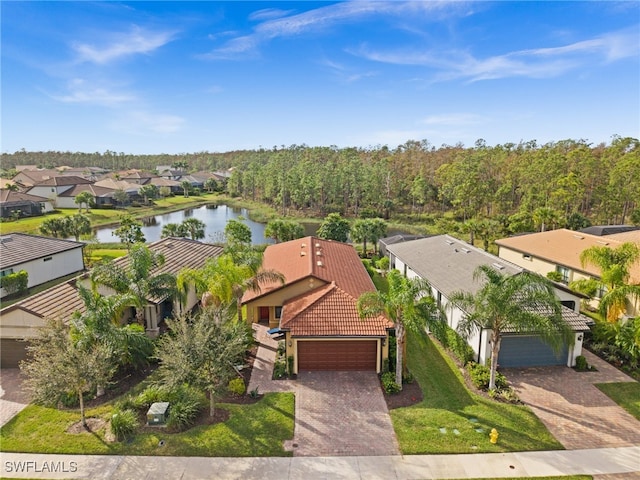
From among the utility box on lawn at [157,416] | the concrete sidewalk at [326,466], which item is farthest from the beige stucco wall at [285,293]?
the concrete sidewalk at [326,466]

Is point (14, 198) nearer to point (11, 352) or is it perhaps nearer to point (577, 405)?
point (11, 352)

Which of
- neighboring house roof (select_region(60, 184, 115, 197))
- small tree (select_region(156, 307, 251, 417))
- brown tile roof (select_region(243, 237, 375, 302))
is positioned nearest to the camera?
small tree (select_region(156, 307, 251, 417))

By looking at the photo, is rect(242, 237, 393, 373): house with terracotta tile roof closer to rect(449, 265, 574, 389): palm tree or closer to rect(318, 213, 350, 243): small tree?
rect(449, 265, 574, 389): palm tree

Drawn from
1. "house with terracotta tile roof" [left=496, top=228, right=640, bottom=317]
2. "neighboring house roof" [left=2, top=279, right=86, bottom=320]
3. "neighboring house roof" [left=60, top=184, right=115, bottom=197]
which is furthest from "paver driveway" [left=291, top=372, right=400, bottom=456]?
"neighboring house roof" [left=60, top=184, right=115, bottom=197]

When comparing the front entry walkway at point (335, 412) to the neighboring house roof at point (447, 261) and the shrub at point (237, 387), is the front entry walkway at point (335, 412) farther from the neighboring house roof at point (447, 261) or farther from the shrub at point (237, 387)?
the neighboring house roof at point (447, 261)

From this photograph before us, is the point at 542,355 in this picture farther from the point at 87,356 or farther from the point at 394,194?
the point at 394,194

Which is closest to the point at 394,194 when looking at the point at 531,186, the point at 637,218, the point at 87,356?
the point at 531,186
